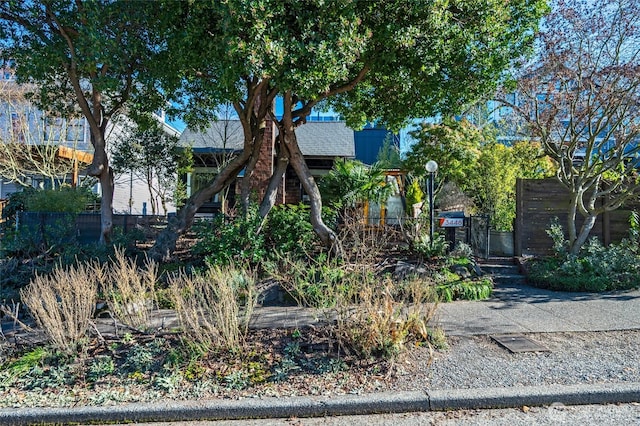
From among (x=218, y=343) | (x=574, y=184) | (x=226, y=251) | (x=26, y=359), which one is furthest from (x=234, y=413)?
(x=574, y=184)

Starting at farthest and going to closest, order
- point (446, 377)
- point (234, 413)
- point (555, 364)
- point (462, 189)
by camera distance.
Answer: point (462, 189) < point (555, 364) < point (446, 377) < point (234, 413)

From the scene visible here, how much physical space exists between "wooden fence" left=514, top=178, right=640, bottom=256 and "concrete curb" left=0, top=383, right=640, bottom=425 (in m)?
6.70

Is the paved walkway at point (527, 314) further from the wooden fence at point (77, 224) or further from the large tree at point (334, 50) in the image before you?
the wooden fence at point (77, 224)

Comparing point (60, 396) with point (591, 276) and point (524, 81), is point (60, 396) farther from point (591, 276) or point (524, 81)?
point (524, 81)

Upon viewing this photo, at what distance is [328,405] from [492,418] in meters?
1.43

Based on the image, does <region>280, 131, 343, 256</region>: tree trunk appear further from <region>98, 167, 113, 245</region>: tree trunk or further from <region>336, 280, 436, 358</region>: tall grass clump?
<region>98, 167, 113, 245</region>: tree trunk

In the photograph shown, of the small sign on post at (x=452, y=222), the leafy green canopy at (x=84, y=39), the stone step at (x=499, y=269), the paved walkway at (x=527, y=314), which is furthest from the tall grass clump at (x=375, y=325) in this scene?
the leafy green canopy at (x=84, y=39)

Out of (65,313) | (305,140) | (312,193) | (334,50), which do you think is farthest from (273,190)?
(305,140)

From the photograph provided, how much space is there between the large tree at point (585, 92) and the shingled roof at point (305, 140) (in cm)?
933

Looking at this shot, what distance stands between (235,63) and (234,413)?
478 centimetres

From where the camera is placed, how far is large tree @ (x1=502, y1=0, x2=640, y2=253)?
8.92 m

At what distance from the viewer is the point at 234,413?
152 inches

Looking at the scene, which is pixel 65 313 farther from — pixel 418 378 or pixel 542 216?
pixel 542 216

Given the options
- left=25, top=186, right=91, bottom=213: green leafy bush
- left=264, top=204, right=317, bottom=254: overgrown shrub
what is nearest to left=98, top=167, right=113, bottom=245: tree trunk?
left=25, top=186, right=91, bottom=213: green leafy bush
